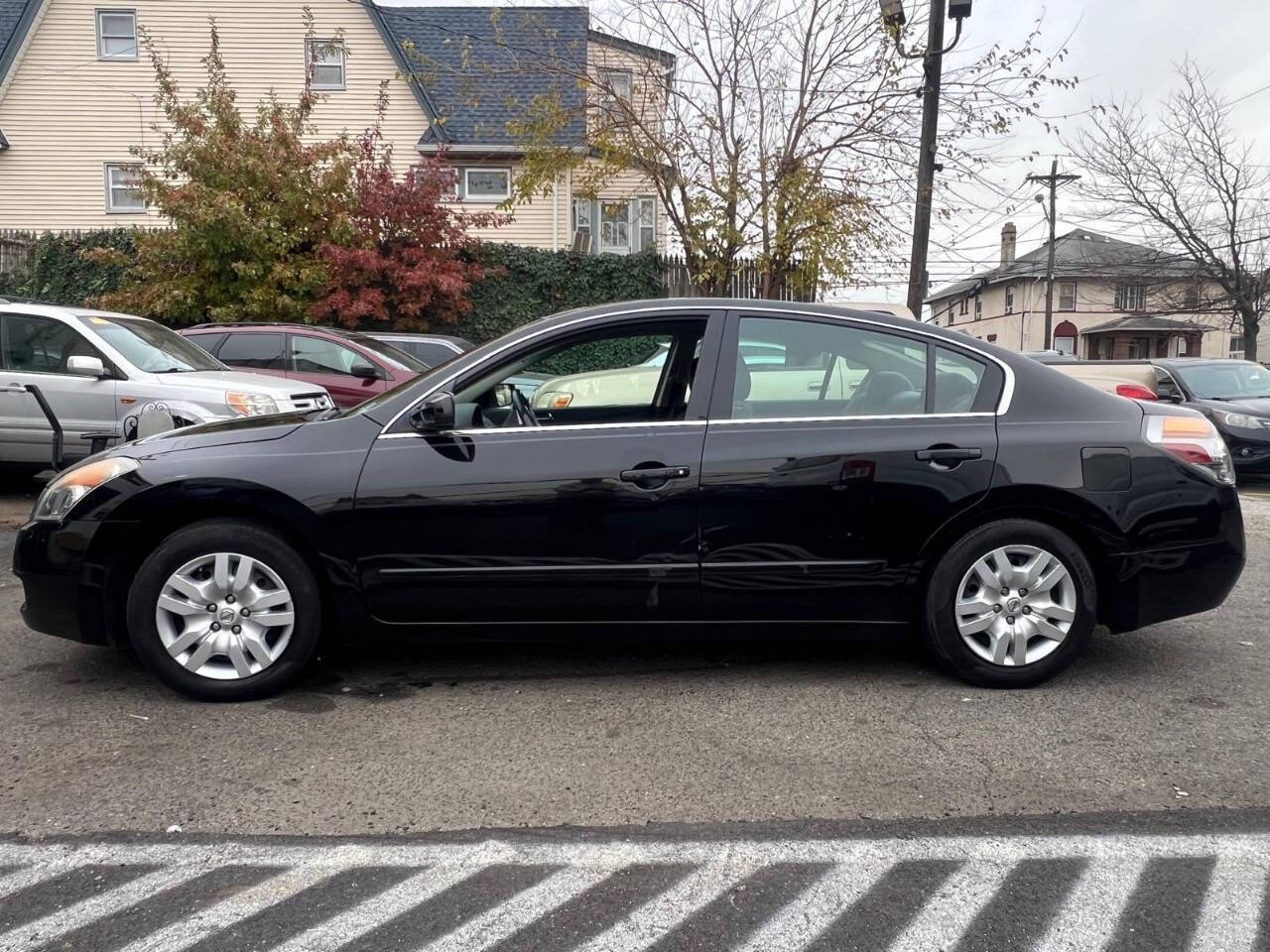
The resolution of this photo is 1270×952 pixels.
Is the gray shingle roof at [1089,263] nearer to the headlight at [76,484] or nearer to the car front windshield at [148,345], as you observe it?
the car front windshield at [148,345]

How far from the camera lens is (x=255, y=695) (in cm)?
413

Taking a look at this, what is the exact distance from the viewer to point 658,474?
4.10 meters

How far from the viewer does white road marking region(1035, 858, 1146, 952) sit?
2535mm

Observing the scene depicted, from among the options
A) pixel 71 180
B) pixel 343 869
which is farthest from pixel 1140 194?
pixel 343 869

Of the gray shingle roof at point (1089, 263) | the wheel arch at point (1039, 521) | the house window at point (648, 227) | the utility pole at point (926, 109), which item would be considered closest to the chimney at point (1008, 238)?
the gray shingle roof at point (1089, 263)

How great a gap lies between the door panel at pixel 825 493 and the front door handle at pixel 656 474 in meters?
0.09

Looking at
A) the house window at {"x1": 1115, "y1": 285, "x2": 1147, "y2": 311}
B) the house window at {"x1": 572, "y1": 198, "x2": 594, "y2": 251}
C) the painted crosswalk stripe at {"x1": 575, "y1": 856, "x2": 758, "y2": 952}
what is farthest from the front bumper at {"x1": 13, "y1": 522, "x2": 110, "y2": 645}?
the house window at {"x1": 1115, "y1": 285, "x2": 1147, "y2": 311}

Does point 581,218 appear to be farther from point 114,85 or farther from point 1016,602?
point 1016,602

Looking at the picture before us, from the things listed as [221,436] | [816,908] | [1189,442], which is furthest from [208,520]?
[1189,442]

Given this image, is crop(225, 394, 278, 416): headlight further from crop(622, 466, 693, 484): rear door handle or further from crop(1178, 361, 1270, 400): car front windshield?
crop(1178, 361, 1270, 400): car front windshield

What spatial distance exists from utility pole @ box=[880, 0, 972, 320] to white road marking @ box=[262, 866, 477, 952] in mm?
12291

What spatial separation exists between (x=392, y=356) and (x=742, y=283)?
7.17 metres

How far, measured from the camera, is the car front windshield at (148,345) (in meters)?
8.46

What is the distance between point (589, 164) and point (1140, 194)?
19.1 meters
